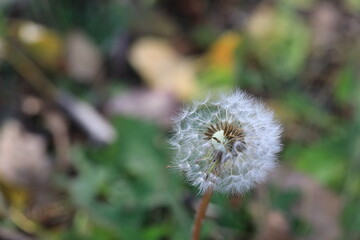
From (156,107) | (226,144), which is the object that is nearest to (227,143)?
(226,144)

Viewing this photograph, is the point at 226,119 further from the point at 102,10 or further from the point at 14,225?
the point at 102,10

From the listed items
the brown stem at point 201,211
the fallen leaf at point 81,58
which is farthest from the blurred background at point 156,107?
the brown stem at point 201,211

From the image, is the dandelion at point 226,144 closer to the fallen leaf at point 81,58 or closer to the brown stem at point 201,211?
the brown stem at point 201,211

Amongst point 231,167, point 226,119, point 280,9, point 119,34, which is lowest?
point 231,167

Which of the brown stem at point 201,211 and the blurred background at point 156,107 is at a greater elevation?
the blurred background at point 156,107

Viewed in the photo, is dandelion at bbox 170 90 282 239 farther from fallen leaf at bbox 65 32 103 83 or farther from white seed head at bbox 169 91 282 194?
fallen leaf at bbox 65 32 103 83

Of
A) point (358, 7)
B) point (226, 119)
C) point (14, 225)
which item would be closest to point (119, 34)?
point (14, 225)

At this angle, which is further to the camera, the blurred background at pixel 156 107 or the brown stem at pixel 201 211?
the blurred background at pixel 156 107
